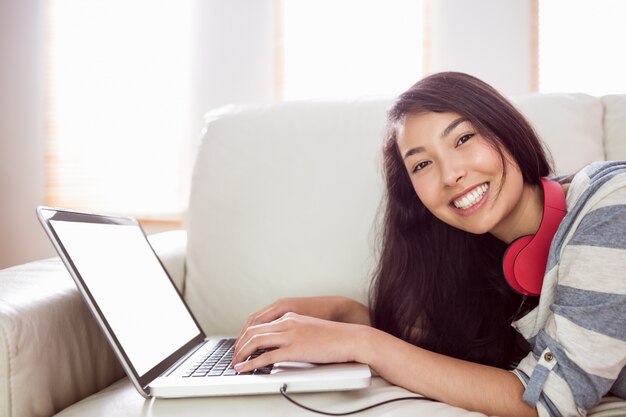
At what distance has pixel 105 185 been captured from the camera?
3119mm

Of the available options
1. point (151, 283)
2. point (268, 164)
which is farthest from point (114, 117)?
point (151, 283)

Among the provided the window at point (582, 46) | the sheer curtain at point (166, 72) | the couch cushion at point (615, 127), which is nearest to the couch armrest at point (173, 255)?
the couch cushion at point (615, 127)

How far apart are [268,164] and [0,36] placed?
2818 mm

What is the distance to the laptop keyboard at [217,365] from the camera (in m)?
0.78

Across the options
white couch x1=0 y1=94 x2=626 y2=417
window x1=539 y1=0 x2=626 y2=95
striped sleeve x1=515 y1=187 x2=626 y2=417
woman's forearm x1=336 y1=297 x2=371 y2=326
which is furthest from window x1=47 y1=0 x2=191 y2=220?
striped sleeve x1=515 y1=187 x2=626 y2=417

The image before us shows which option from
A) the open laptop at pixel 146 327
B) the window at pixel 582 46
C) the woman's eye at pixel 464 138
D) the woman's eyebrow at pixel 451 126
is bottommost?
the open laptop at pixel 146 327

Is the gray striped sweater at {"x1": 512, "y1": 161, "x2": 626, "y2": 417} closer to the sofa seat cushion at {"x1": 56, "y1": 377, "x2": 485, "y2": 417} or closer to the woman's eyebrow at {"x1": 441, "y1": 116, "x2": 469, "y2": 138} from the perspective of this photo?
the sofa seat cushion at {"x1": 56, "y1": 377, "x2": 485, "y2": 417}

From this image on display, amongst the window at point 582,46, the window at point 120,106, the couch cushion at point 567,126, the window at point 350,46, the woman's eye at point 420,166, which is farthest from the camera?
the window at point 120,106

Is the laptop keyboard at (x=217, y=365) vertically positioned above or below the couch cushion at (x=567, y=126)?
below

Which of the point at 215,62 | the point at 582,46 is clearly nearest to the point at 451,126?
the point at 582,46

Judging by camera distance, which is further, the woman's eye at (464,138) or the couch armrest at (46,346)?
the woman's eye at (464,138)

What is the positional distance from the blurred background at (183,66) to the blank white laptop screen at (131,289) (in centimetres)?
182

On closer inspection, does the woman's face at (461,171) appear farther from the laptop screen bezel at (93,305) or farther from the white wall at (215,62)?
the white wall at (215,62)

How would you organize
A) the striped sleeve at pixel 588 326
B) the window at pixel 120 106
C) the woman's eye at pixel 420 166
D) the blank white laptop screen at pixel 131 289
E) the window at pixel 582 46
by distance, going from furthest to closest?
the window at pixel 120 106 < the window at pixel 582 46 < the woman's eye at pixel 420 166 < the blank white laptop screen at pixel 131 289 < the striped sleeve at pixel 588 326
